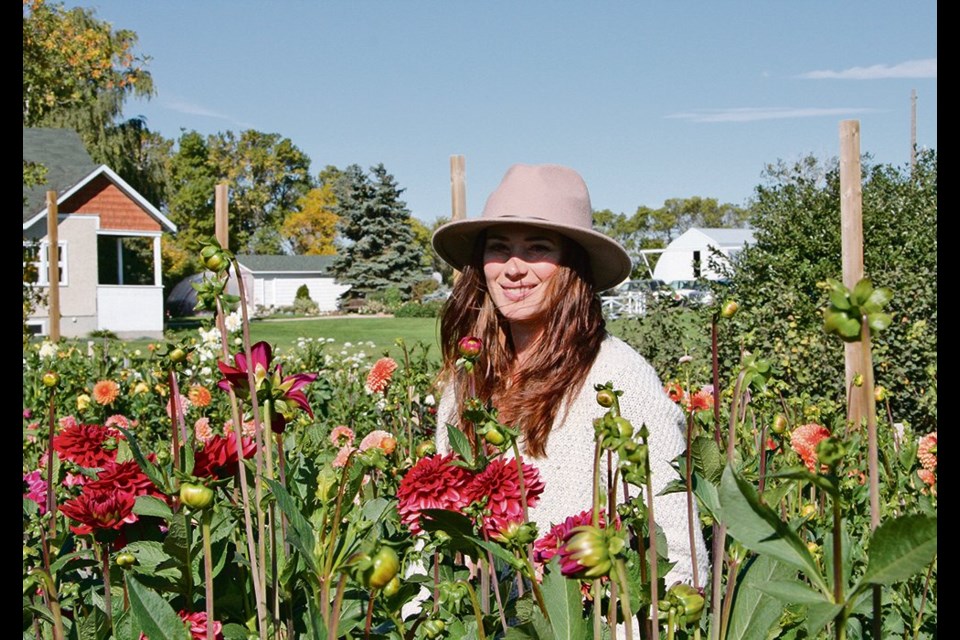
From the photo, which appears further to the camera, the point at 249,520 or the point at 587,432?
the point at 587,432

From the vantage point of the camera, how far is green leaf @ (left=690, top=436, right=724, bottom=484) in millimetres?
868

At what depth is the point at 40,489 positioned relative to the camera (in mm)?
1429

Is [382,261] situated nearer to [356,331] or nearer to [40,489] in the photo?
[356,331]

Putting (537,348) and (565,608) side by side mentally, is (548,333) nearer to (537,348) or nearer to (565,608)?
(537,348)

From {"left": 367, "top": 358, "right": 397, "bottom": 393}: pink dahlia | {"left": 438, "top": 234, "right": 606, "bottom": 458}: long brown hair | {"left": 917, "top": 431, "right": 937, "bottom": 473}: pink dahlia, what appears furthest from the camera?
{"left": 367, "top": 358, "right": 397, "bottom": 393}: pink dahlia

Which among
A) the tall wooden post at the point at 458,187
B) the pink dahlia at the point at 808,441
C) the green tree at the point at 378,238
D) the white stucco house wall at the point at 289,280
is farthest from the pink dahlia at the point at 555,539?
the white stucco house wall at the point at 289,280

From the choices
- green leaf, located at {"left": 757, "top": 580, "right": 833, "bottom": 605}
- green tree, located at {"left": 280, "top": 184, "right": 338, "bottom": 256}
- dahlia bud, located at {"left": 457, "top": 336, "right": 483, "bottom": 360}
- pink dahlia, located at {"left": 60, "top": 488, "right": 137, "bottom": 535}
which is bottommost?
pink dahlia, located at {"left": 60, "top": 488, "right": 137, "bottom": 535}

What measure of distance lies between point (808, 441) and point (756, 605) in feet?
3.30

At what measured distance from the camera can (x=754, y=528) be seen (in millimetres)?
523

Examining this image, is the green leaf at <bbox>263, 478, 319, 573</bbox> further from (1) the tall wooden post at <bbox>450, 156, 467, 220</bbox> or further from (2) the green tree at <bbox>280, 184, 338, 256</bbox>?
(2) the green tree at <bbox>280, 184, 338, 256</bbox>

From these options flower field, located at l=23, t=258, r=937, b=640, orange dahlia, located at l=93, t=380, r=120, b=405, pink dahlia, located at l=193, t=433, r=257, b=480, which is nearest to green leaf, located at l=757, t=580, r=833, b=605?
flower field, located at l=23, t=258, r=937, b=640

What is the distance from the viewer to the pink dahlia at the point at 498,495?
0.87 meters

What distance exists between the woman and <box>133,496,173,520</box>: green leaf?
1052 mm

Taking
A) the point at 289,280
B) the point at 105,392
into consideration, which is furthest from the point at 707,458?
the point at 289,280
